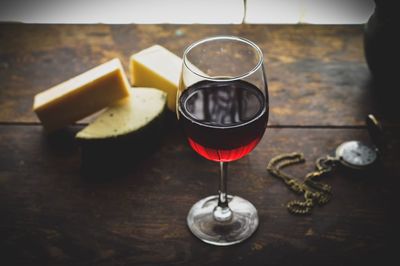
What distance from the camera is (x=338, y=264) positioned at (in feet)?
2.56

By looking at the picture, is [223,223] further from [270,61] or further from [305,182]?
[270,61]

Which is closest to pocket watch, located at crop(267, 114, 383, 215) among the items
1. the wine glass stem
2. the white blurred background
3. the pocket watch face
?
the pocket watch face

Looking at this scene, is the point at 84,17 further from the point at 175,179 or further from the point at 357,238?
the point at 357,238

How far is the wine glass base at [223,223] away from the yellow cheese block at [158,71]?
25 centimetres

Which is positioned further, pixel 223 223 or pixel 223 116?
pixel 223 223

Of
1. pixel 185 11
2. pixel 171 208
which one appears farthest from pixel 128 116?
pixel 185 11

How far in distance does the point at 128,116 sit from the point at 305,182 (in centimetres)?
35

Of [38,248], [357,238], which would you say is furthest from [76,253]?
[357,238]

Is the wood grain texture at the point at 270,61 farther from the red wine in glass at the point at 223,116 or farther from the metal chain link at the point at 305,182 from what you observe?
the red wine in glass at the point at 223,116

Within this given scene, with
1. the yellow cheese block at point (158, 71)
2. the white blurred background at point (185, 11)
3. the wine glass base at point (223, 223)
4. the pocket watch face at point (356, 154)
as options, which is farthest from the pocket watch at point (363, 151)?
the white blurred background at point (185, 11)

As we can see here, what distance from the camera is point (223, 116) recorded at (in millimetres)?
757

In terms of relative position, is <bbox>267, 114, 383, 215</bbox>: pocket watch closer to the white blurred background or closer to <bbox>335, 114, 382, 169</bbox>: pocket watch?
<bbox>335, 114, 382, 169</bbox>: pocket watch

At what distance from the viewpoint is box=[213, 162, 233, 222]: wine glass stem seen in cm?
84

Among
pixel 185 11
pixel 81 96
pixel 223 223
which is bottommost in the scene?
pixel 185 11
